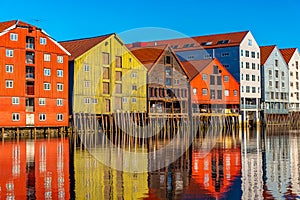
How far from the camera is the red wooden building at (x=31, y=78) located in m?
57.8

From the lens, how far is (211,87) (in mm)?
83000

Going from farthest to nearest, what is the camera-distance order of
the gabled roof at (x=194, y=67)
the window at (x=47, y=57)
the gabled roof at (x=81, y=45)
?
the gabled roof at (x=194, y=67) → the gabled roof at (x=81, y=45) → the window at (x=47, y=57)

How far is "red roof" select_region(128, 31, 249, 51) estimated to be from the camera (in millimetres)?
91562

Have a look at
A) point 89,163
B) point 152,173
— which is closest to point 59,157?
point 89,163

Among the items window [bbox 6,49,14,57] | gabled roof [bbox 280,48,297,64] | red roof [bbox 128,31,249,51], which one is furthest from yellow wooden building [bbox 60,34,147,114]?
gabled roof [bbox 280,48,297,64]

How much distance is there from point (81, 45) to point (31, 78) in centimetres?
1101

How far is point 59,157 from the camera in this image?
3095cm

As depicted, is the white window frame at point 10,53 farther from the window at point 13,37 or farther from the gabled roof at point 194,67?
the gabled roof at point 194,67

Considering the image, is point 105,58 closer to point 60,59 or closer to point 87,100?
point 87,100

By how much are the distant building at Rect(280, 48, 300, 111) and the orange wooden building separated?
75.6 ft

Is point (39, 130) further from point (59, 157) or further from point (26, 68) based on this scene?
point (59, 157)

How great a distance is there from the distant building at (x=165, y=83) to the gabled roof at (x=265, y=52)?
82.5 ft

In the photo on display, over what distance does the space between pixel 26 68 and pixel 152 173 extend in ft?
133

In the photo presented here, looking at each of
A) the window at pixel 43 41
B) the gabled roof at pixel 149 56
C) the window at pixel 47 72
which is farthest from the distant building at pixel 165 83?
the window at pixel 43 41
